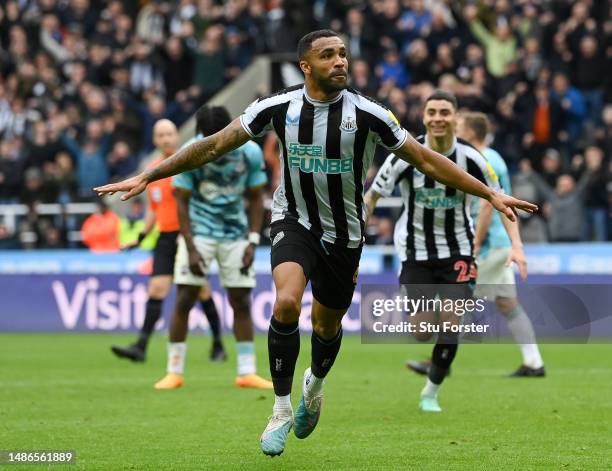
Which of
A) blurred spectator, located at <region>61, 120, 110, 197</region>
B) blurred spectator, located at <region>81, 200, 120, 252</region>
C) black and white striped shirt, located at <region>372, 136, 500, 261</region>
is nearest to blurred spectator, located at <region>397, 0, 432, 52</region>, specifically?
blurred spectator, located at <region>61, 120, 110, 197</region>

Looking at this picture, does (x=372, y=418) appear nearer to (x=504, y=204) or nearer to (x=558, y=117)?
(x=504, y=204)

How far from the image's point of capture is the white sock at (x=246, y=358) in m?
11.2

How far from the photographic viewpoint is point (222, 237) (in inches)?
444

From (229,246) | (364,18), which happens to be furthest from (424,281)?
(364,18)

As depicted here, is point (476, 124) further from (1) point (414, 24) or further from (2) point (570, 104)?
(1) point (414, 24)

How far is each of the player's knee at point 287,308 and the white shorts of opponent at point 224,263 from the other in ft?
13.2

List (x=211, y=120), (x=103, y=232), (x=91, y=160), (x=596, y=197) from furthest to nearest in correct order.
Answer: (x=91, y=160)
(x=103, y=232)
(x=596, y=197)
(x=211, y=120)

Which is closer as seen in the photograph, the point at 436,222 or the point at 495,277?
the point at 436,222

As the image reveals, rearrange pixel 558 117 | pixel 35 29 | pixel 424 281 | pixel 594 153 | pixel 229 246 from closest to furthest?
pixel 424 281 < pixel 229 246 < pixel 594 153 < pixel 558 117 < pixel 35 29

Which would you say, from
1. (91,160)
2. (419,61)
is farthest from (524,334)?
(91,160)

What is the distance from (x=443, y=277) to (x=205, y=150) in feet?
10.1

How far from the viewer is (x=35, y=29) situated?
1005 inches

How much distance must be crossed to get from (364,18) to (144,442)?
15210 millimetres

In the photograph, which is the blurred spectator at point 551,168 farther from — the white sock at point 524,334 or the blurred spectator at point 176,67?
the white sock at point 524,334
